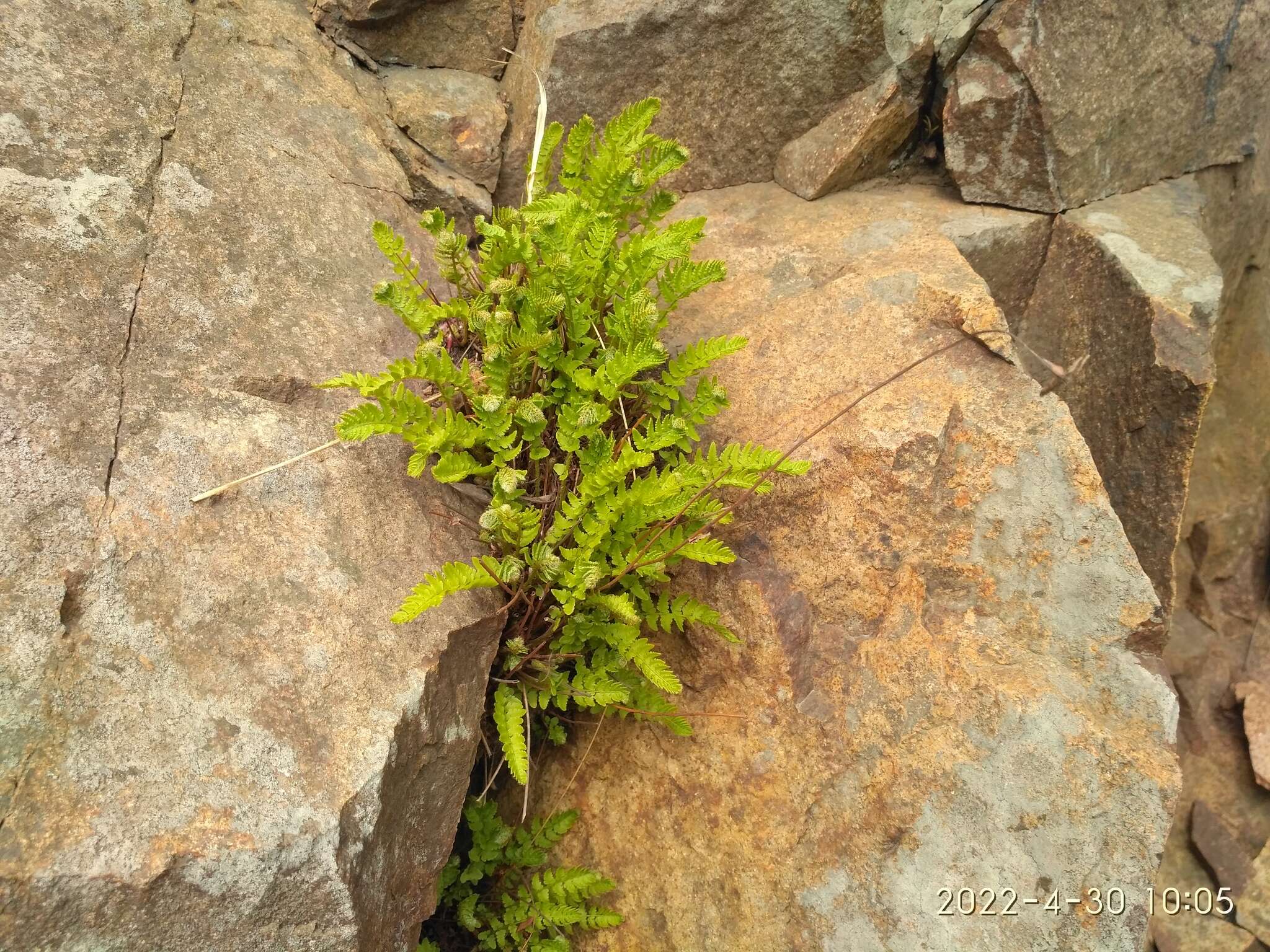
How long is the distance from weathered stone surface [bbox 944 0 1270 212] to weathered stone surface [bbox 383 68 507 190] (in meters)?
2.12

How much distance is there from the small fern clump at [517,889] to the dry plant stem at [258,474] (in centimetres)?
135

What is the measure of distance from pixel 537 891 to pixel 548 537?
1.24m

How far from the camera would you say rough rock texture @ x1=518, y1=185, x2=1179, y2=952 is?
100 inches

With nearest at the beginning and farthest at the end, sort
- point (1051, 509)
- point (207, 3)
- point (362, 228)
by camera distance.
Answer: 1. point (1051, 509)
2. point (362, 228)
3. point (207, 3)

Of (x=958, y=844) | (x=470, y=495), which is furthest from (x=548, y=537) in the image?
(x=958, y=844)

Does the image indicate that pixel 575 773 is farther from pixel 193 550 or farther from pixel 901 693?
pixel 193 550

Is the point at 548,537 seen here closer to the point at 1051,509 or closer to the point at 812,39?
the point at 1051,509

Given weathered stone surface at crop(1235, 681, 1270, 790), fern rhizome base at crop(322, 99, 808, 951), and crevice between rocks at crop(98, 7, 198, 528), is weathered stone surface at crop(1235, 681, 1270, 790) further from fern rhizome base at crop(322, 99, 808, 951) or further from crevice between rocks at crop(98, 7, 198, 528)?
crevice between rocks at crop(98, 7, 198, 528)

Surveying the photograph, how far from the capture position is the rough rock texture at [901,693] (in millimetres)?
2547

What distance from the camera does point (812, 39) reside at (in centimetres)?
394

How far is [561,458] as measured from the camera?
300cm

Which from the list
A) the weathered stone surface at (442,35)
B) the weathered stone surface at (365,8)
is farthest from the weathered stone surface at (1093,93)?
the weathered stone surface at (365,8)
